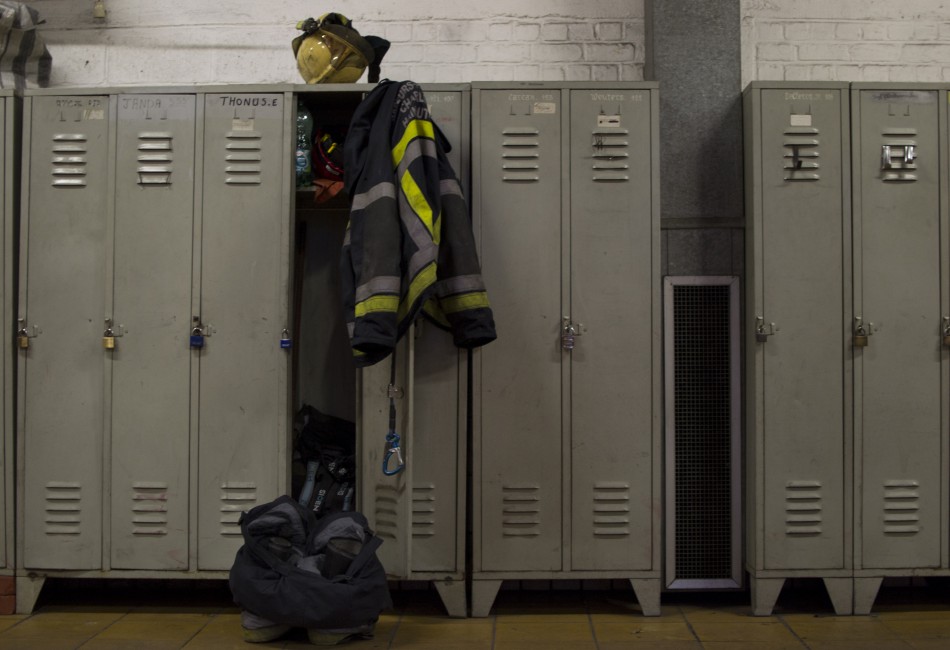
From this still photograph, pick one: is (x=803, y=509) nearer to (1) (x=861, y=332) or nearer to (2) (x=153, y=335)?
(1) (x=861, y=332)

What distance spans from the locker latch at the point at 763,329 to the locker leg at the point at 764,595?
0.91 meters

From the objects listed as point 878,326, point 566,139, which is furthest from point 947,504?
point 566,139

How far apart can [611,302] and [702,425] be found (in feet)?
2.24

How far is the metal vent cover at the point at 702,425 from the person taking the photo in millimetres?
3475

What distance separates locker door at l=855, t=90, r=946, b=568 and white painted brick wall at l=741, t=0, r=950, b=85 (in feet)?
2.09

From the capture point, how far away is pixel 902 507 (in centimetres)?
328

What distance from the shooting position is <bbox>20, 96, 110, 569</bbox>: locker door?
3.28 meters

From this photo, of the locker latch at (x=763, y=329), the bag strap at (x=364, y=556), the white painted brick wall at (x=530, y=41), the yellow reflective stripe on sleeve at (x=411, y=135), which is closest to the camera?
the bag strap at (x=364, y=556)

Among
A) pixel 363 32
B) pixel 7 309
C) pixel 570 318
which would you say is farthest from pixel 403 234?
pixel 7 309

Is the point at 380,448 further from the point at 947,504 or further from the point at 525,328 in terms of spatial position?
the point at 947,504

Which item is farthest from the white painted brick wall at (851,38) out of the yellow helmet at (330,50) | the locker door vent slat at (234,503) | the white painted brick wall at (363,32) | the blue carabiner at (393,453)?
the locker door vent slat at (234,503)

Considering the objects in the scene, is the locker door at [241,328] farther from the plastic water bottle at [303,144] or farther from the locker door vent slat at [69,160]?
the locker door vent slat at [69,160]

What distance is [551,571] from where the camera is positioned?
3.26m

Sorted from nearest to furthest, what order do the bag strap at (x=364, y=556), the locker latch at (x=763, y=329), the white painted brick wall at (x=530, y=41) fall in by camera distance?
1. the bag strap at (x=364, y=556)
2. the locker latch at (x=763, y=329)
3. the white painted brick wall at (x=530, y=41)
